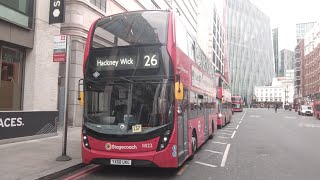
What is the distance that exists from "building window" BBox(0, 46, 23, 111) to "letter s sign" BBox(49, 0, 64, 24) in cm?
212

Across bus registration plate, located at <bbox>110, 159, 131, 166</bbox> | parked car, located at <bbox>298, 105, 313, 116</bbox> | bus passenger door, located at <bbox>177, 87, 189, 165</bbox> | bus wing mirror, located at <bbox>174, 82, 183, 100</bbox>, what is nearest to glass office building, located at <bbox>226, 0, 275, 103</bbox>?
parked car, located at <bbox>298, 105, 313, 116</bbox>

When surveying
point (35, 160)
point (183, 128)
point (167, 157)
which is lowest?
point (35, 160)

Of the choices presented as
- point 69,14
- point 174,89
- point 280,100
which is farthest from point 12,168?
point 280,100

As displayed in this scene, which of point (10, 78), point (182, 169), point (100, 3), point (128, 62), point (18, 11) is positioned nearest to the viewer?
point (128, 62)

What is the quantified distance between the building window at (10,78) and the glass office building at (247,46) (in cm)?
12333

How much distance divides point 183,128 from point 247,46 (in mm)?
137828

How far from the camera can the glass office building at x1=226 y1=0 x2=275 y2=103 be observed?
136 metres

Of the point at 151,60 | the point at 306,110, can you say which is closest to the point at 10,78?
the point at 151,60

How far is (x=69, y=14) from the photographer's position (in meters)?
19.3

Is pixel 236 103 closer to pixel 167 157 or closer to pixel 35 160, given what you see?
pixel 35 160

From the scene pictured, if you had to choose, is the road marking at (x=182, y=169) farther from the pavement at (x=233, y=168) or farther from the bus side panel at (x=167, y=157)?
the bus side panel at (x=167, y=157)

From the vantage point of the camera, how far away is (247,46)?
464ft

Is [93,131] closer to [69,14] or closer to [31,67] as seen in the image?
[31,67]

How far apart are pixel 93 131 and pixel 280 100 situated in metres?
154
